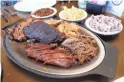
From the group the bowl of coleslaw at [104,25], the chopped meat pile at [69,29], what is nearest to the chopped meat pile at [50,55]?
the chopped meat pile at [69,29]

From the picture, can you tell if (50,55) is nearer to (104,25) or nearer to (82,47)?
(82,47)

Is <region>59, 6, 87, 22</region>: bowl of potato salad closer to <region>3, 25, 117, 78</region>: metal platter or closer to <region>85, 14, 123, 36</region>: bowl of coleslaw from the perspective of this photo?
<region>85, 14, 123, 36</region>: bowl of coleslaw

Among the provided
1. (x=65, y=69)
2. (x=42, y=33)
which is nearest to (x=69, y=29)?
(x=42, y=33)

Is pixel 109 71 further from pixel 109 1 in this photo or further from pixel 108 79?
pixel 109 1

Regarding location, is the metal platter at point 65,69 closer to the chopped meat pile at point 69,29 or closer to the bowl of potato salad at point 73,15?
the chopped meat pile at point 69,29

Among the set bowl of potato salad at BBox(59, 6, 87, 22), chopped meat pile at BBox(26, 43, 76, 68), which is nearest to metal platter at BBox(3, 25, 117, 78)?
chopped meat pile at BBox(26, 43, 76, 68)

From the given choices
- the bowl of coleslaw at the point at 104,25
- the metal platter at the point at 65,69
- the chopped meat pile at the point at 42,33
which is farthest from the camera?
the bowl of coleslaw at the point at 104,25
